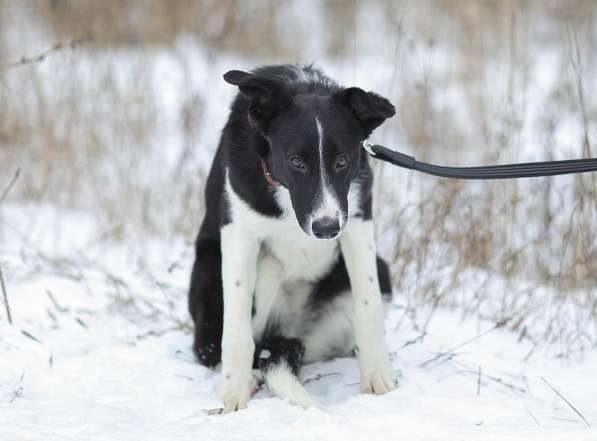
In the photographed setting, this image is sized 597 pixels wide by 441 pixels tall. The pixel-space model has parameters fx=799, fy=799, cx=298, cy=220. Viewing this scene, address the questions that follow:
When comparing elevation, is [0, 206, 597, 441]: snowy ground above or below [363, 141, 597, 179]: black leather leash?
below

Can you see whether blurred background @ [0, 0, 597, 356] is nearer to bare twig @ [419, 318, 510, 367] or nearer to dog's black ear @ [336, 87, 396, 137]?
bare twig @ [419, 318, 510, 367]

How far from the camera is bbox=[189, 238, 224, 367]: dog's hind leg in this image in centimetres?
314

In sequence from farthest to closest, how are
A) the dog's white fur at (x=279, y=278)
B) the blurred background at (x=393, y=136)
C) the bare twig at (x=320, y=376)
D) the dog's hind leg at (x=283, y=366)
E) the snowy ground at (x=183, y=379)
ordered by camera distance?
the blurred background at (x=393, y=136) → the bare twig at (x=320, y=376) → the dog's white fur at (x=279, y=278) → the dog's hind leg at (x=283, y=366) → the snowy ground at (x=183, y=379)

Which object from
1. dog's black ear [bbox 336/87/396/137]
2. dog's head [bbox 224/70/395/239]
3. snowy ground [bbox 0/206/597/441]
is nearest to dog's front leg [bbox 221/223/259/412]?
snowy ground [bbox 0/206/597/441]

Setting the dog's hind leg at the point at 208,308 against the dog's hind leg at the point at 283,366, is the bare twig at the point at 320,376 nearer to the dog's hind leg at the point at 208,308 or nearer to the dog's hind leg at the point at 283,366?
the dog's hind leg at the point at 283,366

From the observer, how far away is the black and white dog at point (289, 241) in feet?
8.36

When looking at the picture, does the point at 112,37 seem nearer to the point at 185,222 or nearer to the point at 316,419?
the point at 185,222

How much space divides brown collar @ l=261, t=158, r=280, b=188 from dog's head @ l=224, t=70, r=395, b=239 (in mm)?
42

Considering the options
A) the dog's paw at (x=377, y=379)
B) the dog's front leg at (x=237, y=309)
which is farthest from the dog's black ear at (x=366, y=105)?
the dog's paw at (x=377, y=379)

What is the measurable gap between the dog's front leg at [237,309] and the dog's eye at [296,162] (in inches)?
15.8

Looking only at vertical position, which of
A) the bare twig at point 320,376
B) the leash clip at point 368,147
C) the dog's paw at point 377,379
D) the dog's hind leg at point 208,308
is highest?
the leash clip at point 368,147

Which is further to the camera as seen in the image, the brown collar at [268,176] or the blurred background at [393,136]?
the blurred background at [393,136]

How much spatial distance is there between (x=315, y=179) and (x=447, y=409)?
863 millimetres

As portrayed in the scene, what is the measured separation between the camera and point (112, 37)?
6016 millimetres
